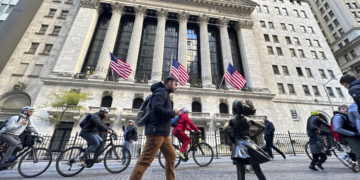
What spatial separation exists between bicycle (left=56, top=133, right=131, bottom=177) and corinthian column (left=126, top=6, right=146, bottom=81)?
16718mm

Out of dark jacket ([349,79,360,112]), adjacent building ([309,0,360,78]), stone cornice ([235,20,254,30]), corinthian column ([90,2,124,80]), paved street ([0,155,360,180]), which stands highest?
adjacent building ([309,0,360,78])

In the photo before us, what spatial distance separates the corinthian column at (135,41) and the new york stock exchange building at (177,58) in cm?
16

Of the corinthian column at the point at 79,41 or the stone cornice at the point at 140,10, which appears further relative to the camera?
the stone cornice at the point at 140,10

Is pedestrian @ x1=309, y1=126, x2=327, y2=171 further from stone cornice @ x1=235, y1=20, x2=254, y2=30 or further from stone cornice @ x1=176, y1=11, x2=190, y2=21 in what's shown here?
stone cornice @ x1=235, y1=20, x2=254, y2=30

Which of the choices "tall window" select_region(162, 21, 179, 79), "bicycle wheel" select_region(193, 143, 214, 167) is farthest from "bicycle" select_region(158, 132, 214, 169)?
"tall window" select_region(162, 21, 179, 79)

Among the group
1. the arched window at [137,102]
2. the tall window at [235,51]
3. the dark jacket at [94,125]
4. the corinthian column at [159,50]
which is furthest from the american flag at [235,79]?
the dark jacket at [94,125]

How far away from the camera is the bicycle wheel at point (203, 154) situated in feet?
20.7

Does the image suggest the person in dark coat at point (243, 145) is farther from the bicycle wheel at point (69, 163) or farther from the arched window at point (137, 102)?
the arched window at point (137, 102)

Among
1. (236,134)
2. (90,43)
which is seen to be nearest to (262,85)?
(236,134)

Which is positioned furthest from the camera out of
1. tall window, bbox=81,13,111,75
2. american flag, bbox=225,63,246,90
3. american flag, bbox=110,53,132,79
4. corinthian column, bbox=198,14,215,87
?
tall window, bbox=81,13,111,75

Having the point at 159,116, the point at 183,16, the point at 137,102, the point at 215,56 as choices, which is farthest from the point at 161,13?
the point at 159,116

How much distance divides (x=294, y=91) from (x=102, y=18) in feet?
123

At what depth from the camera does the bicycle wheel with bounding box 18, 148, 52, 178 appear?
4.98 metres

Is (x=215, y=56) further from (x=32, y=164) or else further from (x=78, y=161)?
(x=32, y=164)
